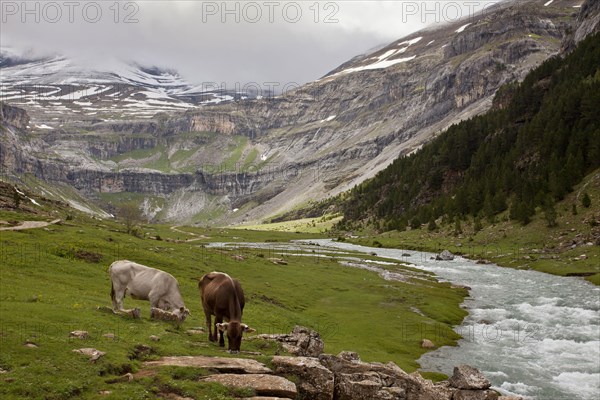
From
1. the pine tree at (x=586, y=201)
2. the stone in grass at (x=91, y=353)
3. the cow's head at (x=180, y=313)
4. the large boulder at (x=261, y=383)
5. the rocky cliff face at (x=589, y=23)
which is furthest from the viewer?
the rocky cliff face at (x=589, y=23)

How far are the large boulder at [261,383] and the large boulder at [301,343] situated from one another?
5667 mm

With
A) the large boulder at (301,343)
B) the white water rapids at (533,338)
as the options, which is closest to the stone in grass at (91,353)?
the large boulder at (301,343)

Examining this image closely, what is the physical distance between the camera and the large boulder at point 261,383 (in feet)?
50.5

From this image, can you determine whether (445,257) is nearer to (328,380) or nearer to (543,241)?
(543,241)

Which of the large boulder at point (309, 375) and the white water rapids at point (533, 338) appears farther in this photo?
the white water rapids at point (533, 338)

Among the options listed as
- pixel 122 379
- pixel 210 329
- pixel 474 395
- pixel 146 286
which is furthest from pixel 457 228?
pixel 122 379

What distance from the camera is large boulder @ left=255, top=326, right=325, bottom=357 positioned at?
72.5ft

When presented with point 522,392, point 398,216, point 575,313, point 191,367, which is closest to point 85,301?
point 191,367

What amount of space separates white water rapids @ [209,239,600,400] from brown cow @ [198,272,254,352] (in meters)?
17.9

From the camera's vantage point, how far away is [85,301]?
28484 mm

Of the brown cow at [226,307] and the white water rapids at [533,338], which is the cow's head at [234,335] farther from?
the white water rapids at [533,338]

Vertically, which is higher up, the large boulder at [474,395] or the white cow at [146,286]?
the white cow at [146,286]

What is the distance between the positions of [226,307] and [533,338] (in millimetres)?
31035

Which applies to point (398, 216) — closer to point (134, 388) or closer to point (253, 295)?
point (253, 295)
